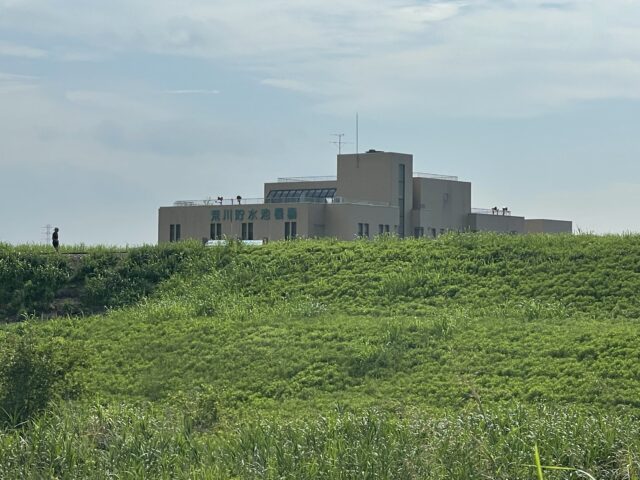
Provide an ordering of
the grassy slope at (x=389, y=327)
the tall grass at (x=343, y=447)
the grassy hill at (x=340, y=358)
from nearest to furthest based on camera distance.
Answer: the tall grass at (x=343, y=447) < the grassy hill at (x=340, y=358) < the grassy slope at (x=389, y=327)

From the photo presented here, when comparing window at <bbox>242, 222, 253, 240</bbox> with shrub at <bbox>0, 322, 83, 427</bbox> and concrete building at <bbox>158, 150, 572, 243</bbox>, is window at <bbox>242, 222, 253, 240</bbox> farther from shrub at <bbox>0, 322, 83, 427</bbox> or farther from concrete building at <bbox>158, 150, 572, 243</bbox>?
shrub at <bbox>0, 322, 83, 427</bbox>

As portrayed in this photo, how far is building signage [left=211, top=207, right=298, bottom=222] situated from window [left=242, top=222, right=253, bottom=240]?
1.22ft

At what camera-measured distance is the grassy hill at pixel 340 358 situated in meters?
15.1

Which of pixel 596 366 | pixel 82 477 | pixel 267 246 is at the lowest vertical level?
pixel 82 477

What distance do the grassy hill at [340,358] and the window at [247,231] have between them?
49914 millimetres

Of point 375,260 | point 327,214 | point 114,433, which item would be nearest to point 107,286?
point 375,260

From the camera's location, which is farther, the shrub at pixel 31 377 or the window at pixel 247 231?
the window at pixel 247 231

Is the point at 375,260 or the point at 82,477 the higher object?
the point at 375,260

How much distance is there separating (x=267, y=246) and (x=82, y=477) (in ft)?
54.6

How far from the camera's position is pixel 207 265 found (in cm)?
3105

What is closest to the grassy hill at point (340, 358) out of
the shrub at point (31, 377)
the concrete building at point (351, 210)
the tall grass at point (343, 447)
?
the tall grass at point (343, 447)

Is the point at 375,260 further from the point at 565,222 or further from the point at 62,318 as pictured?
the point at 565,222

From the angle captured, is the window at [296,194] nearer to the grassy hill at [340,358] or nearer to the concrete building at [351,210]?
the concrete building at [351,210]

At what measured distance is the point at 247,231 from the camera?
82.8 m
